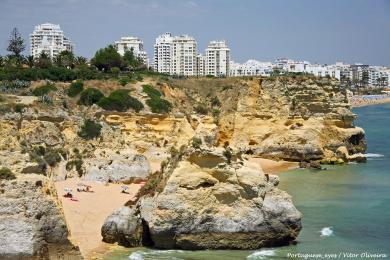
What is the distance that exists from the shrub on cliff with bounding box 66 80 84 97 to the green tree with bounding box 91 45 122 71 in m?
19.9

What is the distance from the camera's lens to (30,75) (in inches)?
2191

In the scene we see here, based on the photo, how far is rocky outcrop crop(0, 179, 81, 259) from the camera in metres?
16.0

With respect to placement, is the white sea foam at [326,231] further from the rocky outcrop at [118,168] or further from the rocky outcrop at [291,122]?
the rocky outcrop at [291,122]

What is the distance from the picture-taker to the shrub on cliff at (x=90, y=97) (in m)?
49.0

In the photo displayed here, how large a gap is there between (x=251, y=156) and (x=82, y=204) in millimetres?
21385

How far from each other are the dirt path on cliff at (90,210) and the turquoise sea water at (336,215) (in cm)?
107

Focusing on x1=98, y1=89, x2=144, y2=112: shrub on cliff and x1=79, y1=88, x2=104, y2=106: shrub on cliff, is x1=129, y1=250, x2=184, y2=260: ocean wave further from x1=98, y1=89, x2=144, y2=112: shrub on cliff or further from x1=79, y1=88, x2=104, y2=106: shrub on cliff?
x1=79, y1=88, x2=104, y2=106: shrub on cliff

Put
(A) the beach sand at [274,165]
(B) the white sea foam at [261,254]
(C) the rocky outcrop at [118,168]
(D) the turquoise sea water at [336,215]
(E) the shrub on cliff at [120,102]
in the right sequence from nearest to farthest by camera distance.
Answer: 1. (B) the white sea foam at [261,254]
2. (D) the turquoise sea water at [336,215]
3. (C) the rocky outcrop at [118,168]
4. (A) the beach sand at [274,165]
5. (E) the shrub on cliff at [120,102]

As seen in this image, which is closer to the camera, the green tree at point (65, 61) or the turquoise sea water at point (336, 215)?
the turquoise sea water at point (336, 215)

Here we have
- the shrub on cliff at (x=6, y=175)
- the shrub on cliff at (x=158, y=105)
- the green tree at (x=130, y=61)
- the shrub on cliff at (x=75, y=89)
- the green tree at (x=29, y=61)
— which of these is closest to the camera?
the shrub on cliff at (x=6, y=175)

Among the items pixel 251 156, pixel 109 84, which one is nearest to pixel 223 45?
pixel 109 84

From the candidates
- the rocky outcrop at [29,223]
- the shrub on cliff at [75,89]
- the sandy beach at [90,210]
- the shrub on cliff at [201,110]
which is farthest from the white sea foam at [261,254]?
the shrub on cliff at [201,110]

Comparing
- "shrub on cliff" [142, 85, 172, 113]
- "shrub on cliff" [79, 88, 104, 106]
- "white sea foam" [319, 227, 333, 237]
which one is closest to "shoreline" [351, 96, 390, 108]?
"shrub on cliff" [142, 85, 172, 113]

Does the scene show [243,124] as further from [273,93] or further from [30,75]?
[30,75]
